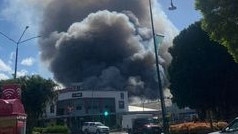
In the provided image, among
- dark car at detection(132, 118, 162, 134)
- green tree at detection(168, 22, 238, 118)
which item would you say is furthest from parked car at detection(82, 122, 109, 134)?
green tree at detection(168, 22, 238, 118)

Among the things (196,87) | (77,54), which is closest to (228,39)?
(196,87)

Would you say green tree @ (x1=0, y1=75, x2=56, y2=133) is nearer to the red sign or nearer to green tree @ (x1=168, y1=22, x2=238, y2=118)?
green tree @ (x1=168, y1=22, x2=238, y2=118)

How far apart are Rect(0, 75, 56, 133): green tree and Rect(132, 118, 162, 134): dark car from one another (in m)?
16.6

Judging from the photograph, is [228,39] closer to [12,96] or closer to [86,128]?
[12,96]

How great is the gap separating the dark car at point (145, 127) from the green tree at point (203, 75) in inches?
150

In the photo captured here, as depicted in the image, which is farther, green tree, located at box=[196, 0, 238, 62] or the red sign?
the red sign

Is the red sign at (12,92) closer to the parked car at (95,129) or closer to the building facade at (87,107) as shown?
the parked car at (95,129)

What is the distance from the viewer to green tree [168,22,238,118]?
1816 inches

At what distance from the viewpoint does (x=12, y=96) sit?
21516 mm

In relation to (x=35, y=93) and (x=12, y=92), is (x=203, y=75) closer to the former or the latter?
(x=35, y=93)

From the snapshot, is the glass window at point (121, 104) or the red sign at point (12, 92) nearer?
the red sign at point (12, 92)

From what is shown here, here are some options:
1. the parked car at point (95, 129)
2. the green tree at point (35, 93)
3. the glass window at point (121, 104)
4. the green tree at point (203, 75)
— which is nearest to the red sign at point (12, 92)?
the green tree at point (203, 75)

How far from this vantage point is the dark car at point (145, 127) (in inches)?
1799

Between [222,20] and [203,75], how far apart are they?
2744cm
